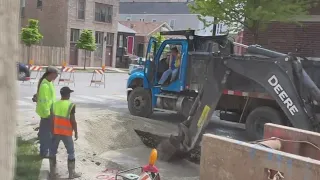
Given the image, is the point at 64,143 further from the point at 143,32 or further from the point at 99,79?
the point at 143,32

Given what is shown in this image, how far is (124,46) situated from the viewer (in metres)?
55.5

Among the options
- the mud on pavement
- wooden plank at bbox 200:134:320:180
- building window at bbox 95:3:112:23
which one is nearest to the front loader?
the mud on pavement

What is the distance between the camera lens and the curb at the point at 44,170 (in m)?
6.81

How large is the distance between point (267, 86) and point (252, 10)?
4.75 meters

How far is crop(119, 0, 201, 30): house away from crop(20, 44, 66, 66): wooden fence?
3304cm

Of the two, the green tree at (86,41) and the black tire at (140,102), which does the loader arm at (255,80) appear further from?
the green tree at (86,41)

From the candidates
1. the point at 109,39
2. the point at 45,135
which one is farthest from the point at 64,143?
the point at 109,39

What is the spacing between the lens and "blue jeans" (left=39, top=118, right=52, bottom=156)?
729cm

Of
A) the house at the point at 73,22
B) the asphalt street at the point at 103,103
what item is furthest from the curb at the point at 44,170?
the house at the point at 73,22

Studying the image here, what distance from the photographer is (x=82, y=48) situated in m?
42.8

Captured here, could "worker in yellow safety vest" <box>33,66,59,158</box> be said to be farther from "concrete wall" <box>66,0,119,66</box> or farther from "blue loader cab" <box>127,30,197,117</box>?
"concrete wall" <box>66,0,119,66</box>

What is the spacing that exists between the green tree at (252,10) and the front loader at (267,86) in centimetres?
417

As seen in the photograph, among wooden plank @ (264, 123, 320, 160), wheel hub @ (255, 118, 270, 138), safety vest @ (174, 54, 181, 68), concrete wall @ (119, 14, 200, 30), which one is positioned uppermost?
concrete wall @ (119, 14, 200, 30)

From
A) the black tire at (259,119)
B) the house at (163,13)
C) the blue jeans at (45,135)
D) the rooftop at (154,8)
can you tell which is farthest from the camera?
the rooftop at (154,8)
